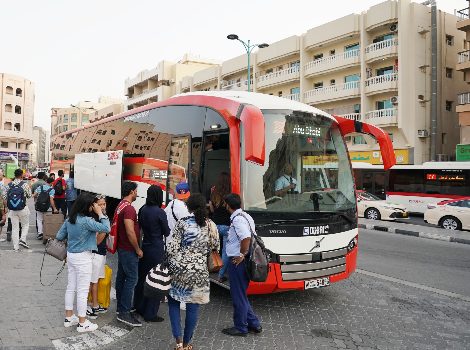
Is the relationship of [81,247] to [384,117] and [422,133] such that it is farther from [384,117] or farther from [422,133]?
[422,133]

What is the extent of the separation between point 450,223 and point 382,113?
16.6 m

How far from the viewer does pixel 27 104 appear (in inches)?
3199

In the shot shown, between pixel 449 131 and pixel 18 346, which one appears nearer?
pixel 18 346

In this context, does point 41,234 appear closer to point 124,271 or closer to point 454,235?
point 124,271

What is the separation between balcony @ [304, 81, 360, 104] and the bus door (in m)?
29.9

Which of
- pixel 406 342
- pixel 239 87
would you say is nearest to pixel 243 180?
pixel 406 342

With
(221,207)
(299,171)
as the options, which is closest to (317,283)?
(299,171)

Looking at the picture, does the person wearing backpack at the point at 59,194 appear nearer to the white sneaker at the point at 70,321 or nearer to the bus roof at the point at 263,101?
the bus roof at the point at 263,101

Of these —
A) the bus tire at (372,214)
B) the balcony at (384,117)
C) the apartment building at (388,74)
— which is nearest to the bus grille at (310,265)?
the bus tire at (372,214)

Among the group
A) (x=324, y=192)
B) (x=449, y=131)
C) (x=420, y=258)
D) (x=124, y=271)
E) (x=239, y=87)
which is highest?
(x=239, y=87)

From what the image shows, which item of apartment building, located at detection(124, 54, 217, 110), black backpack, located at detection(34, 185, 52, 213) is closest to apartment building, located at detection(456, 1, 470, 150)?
black backpack, located at detection(34, 185, 52, 213)

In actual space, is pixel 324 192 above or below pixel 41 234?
above

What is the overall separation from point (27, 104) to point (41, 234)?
3094 inches

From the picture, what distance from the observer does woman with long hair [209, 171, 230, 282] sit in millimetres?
6344
